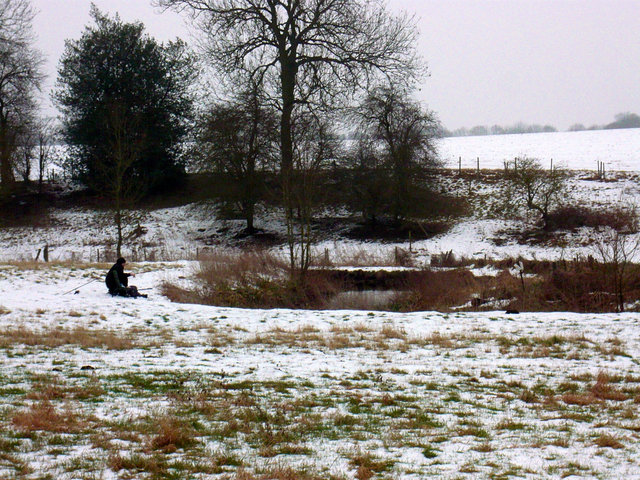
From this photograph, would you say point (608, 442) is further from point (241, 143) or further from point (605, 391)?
point (241, 143)

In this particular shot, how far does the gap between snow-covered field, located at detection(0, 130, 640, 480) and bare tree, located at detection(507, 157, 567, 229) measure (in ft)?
77.5

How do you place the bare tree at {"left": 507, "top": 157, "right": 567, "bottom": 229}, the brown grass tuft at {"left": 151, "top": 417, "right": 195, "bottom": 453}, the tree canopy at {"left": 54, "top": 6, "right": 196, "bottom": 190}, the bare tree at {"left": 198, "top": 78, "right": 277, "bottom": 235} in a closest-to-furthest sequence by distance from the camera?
the brown grass tuft at {"left": 151, "top": 417, "right": 195, "bottom": 453}
the bare tree at {"left": 198, "top": 78, "right": 277, "bottom": 235}
the bare tree at {"left": 507, "top": 157, "right": 567, "bottom": 229}
the tree canopy at {"left": 54, "top": 6, "right": 196, "bottom": 190}

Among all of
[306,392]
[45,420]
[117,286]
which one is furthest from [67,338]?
[45,420]

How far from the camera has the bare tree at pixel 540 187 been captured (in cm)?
3881

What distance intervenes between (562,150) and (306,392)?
59.9m

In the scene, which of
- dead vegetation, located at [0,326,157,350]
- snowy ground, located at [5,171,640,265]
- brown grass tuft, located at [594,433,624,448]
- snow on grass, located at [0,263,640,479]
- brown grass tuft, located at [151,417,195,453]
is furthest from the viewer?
snowy ground, located at [5,171,640,265]

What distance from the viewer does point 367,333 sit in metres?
14.9

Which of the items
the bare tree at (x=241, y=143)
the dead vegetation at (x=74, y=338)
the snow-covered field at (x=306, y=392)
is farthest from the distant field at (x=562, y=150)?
the dead vegetation at (x=74, y=338)

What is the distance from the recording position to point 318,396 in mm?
8945

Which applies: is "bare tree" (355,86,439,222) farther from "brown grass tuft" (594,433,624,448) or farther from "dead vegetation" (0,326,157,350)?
"brown grass tuft" (594,433,624,448)

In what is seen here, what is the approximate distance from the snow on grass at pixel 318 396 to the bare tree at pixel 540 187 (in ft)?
78.0

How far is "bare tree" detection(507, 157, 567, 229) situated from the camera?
38.8 meters

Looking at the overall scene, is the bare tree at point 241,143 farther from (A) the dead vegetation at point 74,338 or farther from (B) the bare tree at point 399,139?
(A) the dead vegetation at point 74,338

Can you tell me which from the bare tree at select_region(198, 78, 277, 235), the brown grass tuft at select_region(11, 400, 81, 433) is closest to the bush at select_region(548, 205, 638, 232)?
the bare tree at select_region(198, 78, 277, 235)
